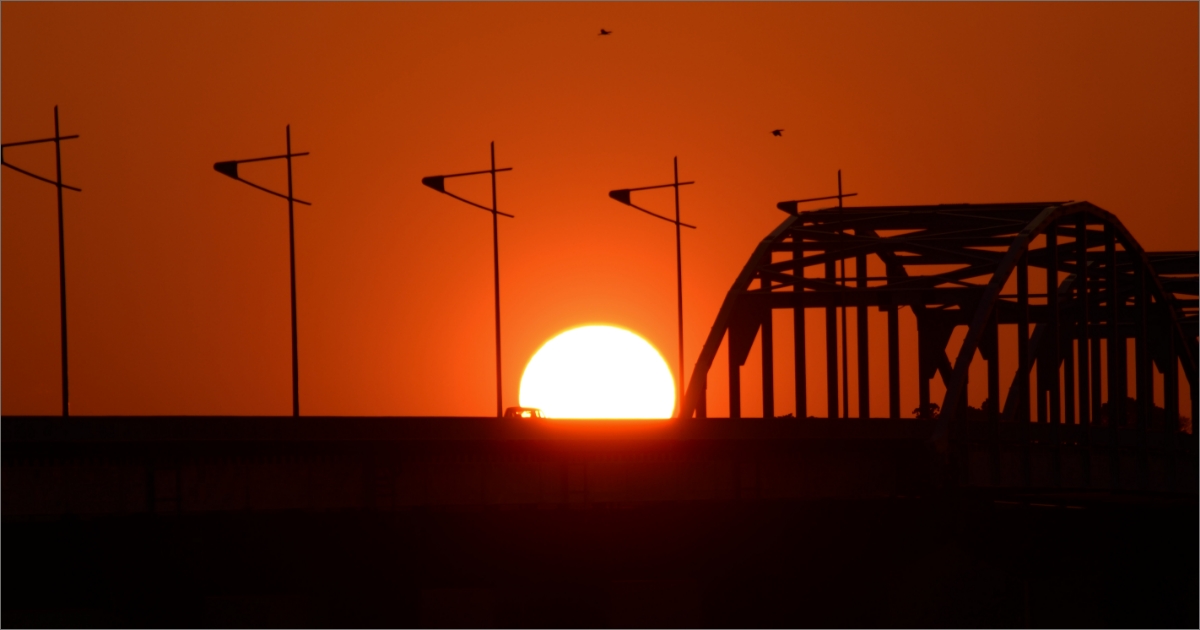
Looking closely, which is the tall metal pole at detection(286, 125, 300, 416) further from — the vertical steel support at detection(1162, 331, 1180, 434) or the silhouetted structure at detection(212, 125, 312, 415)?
the vertical steel support at detection(1162, 331, 1180, 434)

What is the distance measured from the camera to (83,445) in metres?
41.3

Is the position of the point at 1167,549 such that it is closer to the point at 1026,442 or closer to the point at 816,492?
the point at 1026,442

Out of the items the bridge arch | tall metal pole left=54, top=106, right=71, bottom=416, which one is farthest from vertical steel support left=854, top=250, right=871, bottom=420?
tall metal pole left=54, top=106, right=71, bottom=416

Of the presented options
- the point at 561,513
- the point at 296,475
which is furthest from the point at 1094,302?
the point at 296,475

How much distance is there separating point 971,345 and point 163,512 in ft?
107

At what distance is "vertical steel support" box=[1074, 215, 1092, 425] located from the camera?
81.5m

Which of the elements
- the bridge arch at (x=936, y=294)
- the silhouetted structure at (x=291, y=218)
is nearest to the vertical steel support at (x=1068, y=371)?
the bridge arch at (x=936, y=294)

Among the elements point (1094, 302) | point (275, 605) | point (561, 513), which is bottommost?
point (275, 605)

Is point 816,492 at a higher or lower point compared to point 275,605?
higher

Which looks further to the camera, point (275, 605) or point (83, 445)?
point (275, 605)

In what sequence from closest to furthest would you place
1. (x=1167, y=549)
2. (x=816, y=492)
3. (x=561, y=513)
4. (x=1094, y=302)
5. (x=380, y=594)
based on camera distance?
1. (x=561, y=513)
2. (x=816, y=492)
3. (x=380, y=594)
4. (x=1167, y=549)
5. (x=1094, y=302)

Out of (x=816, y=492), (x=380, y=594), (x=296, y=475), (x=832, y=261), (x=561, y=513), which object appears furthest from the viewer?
(x=832, y=261)

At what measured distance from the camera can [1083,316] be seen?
275ft

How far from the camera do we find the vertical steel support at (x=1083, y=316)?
81500 mm
